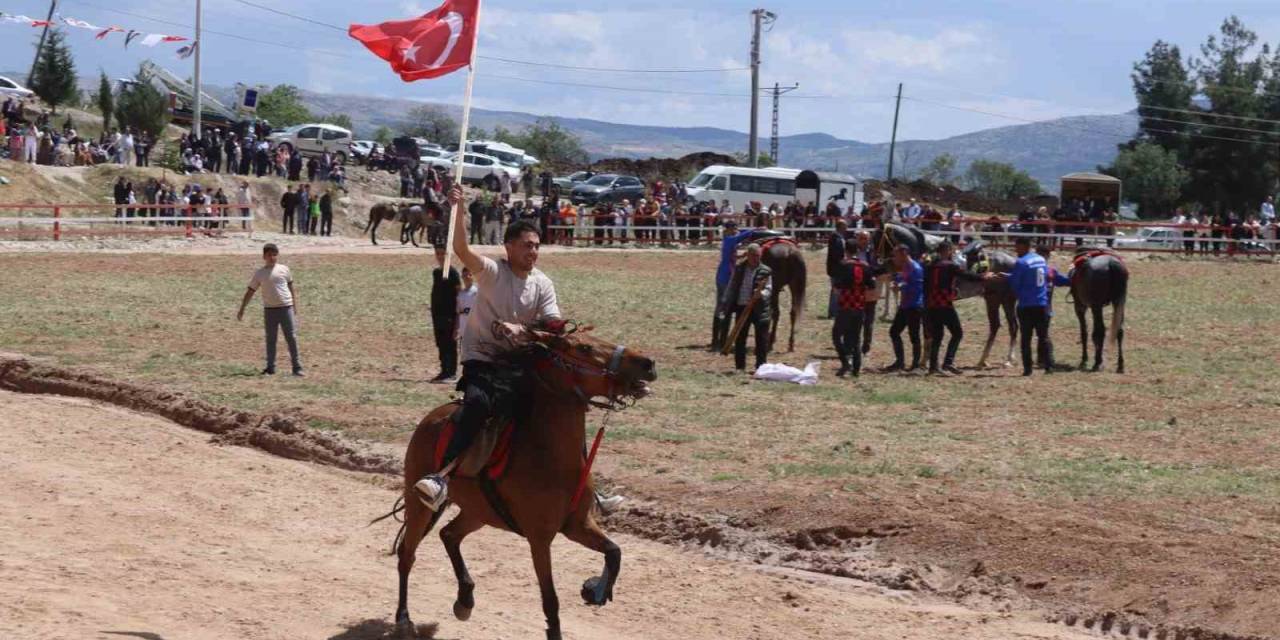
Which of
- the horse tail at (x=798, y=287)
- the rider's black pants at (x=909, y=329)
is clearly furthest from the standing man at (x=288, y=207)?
the rider's black pants at (x=909, y=329)

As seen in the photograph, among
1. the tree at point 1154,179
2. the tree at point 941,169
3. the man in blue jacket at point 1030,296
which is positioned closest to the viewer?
the man in blue jacket at point 1030,296

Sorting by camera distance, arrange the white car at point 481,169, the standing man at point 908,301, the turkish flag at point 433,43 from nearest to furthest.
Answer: the turkish flag at point 433,43 < the standing man at point 908,301 < the white car at point 481,169

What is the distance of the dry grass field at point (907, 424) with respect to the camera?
11.4 metres

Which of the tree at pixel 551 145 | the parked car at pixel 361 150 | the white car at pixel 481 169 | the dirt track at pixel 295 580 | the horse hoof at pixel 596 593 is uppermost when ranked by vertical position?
the tree at pixel 551 145

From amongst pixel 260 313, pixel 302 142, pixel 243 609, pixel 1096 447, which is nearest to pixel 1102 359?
pixel 1096 447

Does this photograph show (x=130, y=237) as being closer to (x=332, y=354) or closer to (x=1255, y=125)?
(x=332, y=354)

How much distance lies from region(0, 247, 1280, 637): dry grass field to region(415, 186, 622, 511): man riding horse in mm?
4001

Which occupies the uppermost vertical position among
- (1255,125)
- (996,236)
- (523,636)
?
(1255,125)

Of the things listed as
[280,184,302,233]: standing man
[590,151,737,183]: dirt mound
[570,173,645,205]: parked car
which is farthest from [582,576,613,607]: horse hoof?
[590,151,737,183]: dirt mound

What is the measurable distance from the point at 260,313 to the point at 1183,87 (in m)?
79.1

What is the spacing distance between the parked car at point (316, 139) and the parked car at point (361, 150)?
0.80ft

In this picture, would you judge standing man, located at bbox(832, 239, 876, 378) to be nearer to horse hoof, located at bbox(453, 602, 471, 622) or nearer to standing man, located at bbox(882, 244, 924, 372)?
standing man, located at bbox(882, 244, 924, 372)

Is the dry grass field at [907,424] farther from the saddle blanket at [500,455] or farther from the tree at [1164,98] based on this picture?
the tree at [1164,98]

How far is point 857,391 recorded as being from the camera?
1897 cm
